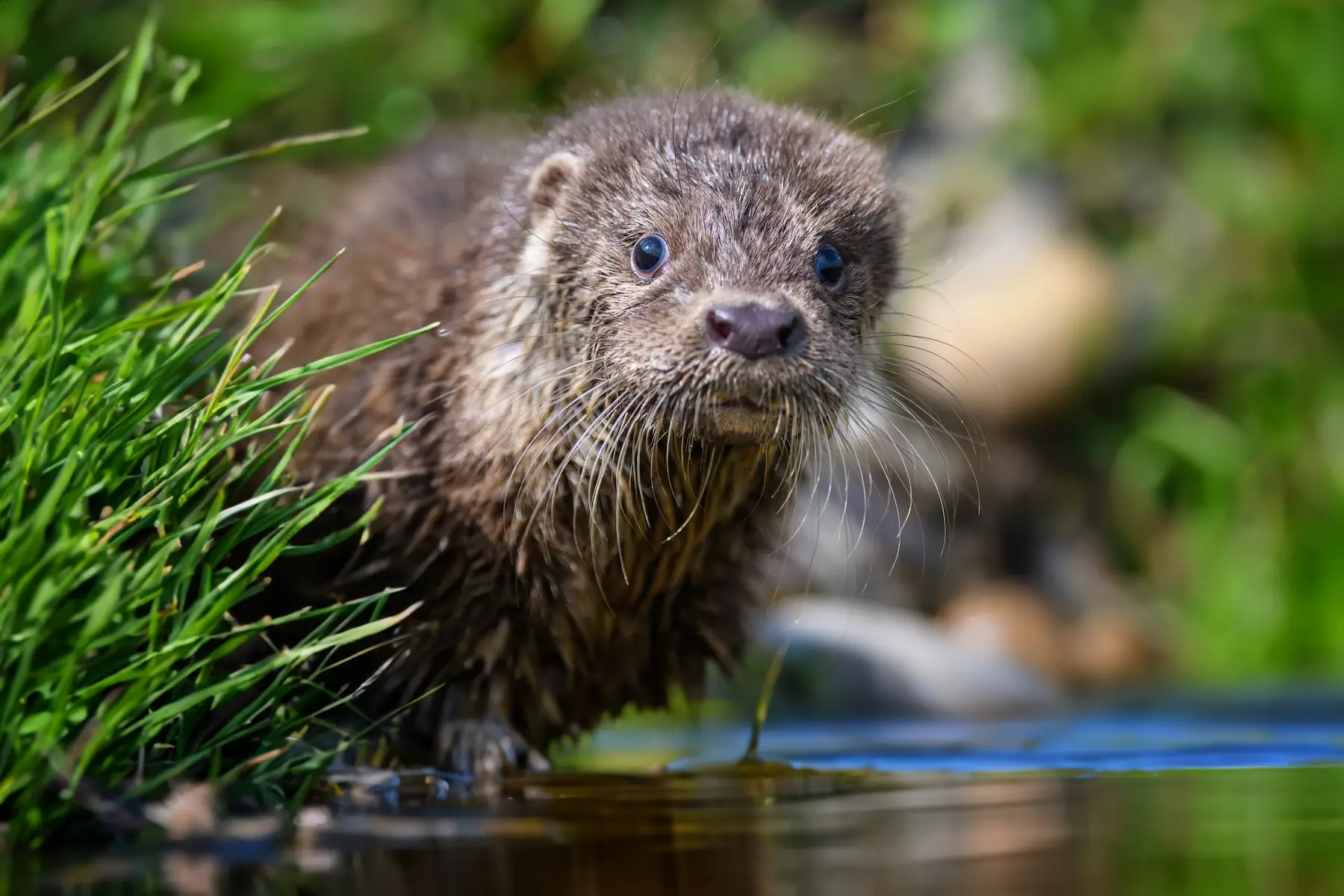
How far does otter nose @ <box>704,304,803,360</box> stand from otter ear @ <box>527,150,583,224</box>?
60cm

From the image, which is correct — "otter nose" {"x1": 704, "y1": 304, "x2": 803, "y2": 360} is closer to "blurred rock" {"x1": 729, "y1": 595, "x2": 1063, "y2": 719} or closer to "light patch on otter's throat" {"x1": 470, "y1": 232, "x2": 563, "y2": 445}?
"light patch on otter's throat" {"x1": 470, "y1": 232, "x2": 563, "y2": 445}

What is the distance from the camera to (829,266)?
11.1 ft

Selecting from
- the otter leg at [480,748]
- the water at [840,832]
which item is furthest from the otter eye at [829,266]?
the otter leg at [480,748]

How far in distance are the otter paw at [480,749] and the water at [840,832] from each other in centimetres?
10

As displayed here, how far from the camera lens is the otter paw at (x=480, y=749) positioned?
345 cm

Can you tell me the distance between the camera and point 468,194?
4254 millimetres

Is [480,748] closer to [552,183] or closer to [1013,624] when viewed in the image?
[552,183]

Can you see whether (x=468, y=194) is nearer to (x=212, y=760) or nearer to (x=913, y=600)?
(x=212, y=760)

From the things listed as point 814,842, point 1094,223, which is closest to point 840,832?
point 814,842

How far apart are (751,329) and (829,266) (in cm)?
44

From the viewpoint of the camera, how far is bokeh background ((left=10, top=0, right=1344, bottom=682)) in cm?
669

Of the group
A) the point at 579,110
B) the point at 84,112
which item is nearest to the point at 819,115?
the point at 579,110

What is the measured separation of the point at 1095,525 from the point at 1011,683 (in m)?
1.92

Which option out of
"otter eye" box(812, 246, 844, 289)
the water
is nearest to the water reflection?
the water
